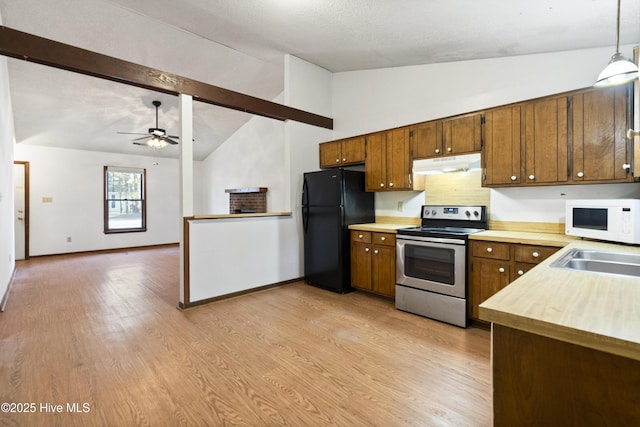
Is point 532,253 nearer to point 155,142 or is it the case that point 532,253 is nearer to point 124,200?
point 155,142

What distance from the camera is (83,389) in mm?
1941

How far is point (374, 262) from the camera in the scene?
3688 millimetres

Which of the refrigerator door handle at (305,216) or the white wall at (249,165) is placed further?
the white wall at (249,165)

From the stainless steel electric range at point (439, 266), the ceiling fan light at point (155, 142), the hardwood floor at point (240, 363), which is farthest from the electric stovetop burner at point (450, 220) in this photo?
the ceiling fan light at point (155, 142)

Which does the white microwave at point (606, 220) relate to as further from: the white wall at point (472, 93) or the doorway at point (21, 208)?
the doorway at point (21, 208)

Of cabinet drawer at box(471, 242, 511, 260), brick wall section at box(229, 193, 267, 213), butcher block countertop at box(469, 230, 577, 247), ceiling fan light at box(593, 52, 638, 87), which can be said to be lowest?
cabinet drawer at box(471, 242, 511, 260)

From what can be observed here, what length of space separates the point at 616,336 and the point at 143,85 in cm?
390

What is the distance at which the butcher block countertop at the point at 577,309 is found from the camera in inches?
29.6

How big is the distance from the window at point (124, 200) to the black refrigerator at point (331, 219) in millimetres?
5697

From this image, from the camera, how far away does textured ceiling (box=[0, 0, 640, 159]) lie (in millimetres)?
2428

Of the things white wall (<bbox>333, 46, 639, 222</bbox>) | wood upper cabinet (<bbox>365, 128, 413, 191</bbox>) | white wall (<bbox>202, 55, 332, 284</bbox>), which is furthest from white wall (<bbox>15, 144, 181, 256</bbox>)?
wood upper cabinet (<bbox>365, 128, 413, 191</bbox>)

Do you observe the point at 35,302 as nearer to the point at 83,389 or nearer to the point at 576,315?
the point at 83,389

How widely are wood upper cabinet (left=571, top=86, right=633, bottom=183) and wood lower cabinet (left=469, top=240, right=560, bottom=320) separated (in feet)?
2.38

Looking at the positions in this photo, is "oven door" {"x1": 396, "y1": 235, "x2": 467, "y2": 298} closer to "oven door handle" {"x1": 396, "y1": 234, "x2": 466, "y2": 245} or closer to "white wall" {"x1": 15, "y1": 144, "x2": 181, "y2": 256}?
"oven door handle" {"x1": 396, "y1": 234, "x2": 466, "y2": 245}
